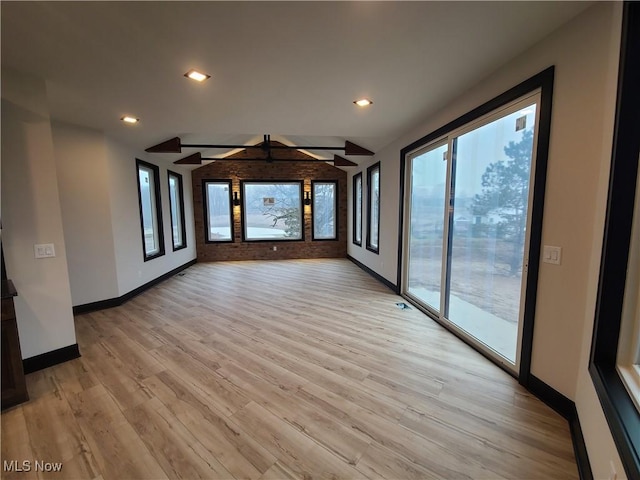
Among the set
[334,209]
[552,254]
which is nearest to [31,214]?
[552,254]

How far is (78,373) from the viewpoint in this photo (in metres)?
2.42

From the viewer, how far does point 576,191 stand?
175cm

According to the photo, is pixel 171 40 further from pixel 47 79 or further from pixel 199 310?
pixel 199 310

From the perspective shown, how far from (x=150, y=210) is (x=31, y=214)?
3.15 m

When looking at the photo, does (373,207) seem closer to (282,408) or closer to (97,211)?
(282,408)

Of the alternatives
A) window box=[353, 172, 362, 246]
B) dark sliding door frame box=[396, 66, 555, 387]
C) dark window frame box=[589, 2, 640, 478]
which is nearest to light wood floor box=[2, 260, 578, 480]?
dark sliding door frame box=[396, 66, 555, 387]

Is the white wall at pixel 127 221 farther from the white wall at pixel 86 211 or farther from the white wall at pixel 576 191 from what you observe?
the white wall at pixel 576 191

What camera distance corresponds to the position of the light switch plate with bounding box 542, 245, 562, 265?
1861mm

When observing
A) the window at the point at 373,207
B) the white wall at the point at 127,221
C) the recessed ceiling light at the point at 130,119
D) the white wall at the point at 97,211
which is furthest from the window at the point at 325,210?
the recessed ceiling light at the point at 130,119

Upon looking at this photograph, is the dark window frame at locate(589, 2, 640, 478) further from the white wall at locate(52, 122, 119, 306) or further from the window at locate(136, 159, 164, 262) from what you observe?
the window at locate(136, 159, 164, 262)

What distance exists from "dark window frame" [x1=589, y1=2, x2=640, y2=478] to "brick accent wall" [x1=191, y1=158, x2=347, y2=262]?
6816 mm

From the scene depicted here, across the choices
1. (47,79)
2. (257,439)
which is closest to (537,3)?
(257,439)

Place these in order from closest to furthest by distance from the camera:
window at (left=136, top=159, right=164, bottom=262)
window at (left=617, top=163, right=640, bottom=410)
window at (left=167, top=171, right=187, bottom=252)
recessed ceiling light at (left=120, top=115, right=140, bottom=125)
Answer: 1. window at (left=617, top=163, right=640, bottom=410)
2. recessed ceiling light at (left=120, top=115, right=140, bottom=125)
3. window at (left=136, top=159, right=164, bottom=262)
4. window at (left=167, top=171, right=187, bottom=252)

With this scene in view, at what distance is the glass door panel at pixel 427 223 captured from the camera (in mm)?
3432
